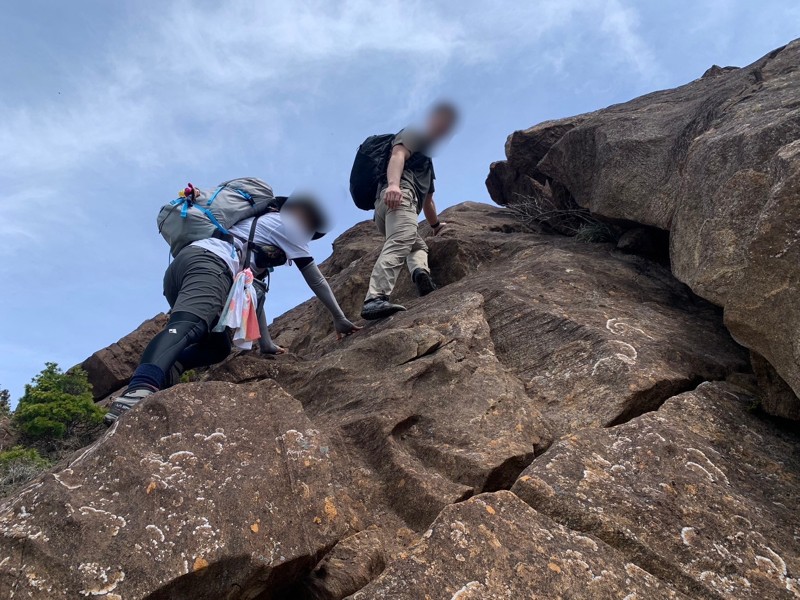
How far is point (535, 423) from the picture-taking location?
244 inches

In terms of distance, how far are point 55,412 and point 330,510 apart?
7.72 m

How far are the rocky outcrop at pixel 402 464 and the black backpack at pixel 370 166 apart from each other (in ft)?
6.53

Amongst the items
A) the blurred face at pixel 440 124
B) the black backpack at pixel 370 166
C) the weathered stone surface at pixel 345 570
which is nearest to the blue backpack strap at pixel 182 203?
the black backpack at pixel 370 166

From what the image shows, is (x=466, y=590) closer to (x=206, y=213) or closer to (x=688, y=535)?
(x=688, y=535)

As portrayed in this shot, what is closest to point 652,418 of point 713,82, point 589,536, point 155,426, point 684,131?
point 589,536

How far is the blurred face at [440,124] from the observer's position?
950 centimetres

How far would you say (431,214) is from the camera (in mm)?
11023

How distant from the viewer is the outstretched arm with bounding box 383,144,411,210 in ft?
29.4

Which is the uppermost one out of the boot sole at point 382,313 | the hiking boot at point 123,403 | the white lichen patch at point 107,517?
the boot sole at point 382,313

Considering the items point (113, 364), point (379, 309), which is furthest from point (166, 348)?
point (113, 364)

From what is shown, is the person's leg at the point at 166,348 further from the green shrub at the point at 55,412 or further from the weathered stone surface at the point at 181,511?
the green shrub at the point at 55,412

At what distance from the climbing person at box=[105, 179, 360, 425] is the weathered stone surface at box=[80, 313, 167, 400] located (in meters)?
6.02

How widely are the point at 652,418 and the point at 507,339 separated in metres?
2.27

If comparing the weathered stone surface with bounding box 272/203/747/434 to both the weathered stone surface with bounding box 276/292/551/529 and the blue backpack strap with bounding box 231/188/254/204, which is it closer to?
the weathered stone surface with bounding box 276/292/551/529
